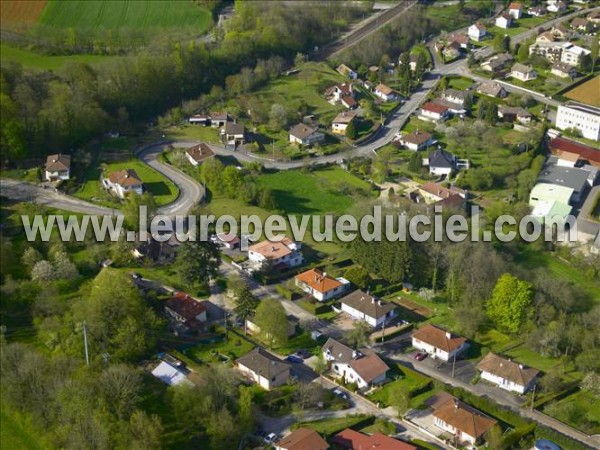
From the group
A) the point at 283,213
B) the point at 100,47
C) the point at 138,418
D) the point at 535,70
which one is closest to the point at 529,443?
the point at 138,418

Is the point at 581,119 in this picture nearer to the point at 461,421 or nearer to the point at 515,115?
the point at 515,115

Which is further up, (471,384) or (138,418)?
(138,418)

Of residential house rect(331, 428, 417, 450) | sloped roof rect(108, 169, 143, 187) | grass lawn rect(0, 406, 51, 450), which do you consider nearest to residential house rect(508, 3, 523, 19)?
sloped roof rect(108, 169, 143, 187)

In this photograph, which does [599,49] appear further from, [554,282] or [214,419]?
[214,419]

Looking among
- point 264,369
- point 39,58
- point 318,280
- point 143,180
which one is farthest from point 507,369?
point 39,58

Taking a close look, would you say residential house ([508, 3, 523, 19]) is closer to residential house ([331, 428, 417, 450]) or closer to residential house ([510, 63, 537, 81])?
residential house ([510, 63, 537, 81])
